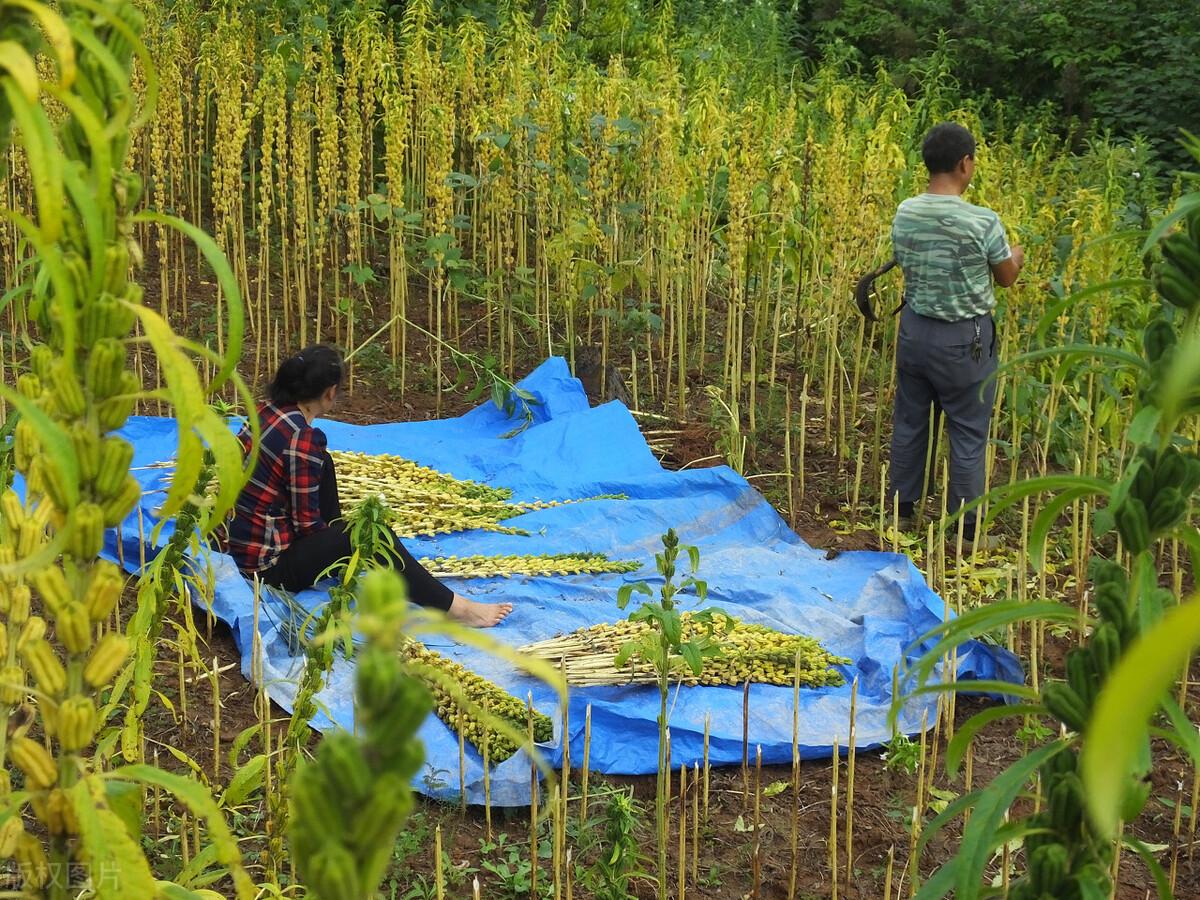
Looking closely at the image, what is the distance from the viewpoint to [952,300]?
4.97 metres

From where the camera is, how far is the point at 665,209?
6.32 meters

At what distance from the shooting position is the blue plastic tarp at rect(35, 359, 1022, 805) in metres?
3.57

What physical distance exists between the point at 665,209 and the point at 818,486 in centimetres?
157

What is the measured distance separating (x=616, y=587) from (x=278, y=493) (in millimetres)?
1161

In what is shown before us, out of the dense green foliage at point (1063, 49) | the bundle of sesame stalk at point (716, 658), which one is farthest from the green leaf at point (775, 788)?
the dense green foliage at point (1063, 49)

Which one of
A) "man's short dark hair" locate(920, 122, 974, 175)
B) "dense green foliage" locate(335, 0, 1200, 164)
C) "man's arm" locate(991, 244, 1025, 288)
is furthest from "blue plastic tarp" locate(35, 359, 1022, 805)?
"dense green foliage" locate(335, 0, 1200, 164)

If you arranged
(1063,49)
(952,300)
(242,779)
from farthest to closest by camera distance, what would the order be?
(1063,49), (952,300), (242,779)

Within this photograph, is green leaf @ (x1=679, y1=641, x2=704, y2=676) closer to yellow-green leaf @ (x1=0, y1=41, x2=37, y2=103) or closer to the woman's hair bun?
the woman's hair bun

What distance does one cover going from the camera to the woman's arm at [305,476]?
4.19 meters

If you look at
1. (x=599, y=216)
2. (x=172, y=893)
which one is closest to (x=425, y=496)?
(x=599, y=216)

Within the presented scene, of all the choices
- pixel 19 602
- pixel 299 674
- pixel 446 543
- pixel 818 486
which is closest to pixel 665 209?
pixel 818 486

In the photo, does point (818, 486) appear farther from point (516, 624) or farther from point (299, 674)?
point (299, 674)

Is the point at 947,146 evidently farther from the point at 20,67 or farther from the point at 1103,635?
the point at 20,67

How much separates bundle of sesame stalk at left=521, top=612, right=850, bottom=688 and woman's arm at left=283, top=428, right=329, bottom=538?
858 mm
